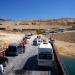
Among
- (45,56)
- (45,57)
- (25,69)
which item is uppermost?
(45,56)

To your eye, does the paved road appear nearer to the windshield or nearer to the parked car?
the windshield

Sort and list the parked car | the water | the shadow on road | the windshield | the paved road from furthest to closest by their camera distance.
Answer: the water < the parked car < the windshield < the shadow on road < the paved road

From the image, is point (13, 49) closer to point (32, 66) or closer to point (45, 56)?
point (32, 66)

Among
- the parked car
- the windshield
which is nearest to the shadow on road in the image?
the windshield

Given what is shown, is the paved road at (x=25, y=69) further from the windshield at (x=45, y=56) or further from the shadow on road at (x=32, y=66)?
the windshield at (x=45, y=56)

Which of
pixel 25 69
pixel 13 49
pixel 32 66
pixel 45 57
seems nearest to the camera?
pixel 25 69

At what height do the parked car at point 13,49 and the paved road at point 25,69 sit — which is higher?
the parked car at point 13,49

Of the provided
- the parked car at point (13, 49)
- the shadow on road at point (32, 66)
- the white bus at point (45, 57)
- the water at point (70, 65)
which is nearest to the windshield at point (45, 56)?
the white bus at point (45, 57)

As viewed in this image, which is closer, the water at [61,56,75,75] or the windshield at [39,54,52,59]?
the windshield at [39,54,52,59]

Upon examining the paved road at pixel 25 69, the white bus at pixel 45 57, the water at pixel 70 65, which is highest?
the white bus at pixel 45 57

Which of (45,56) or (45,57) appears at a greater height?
(45,56)

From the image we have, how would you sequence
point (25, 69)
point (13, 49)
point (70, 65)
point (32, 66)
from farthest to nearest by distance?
point (70, 65)
point (13, 49)
point (32, 66)
point (25, 69)

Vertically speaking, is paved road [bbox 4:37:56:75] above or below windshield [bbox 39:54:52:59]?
below

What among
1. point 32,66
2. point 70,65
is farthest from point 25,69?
point 70,65
